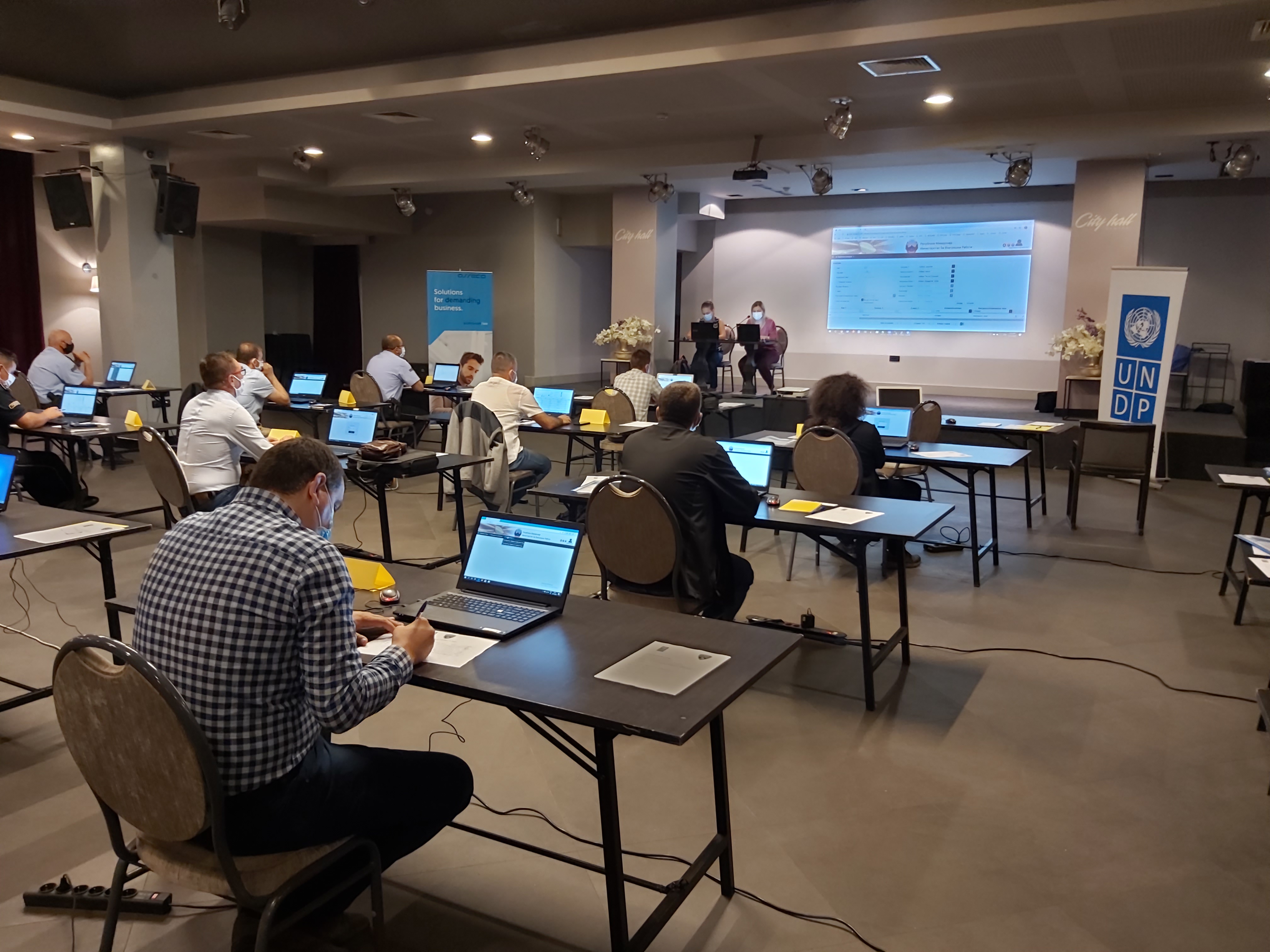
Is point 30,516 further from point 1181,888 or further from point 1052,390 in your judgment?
point 1052,390

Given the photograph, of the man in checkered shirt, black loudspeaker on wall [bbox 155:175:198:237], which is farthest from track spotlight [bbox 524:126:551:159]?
the man in checkered shirt

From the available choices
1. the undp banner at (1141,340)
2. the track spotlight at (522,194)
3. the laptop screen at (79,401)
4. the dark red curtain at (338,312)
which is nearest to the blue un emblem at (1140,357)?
the undp banner at (1141,340)

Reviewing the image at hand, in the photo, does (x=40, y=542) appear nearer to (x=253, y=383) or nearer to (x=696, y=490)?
(x=696, y=490)

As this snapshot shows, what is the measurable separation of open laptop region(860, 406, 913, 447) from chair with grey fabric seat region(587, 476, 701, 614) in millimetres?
2882

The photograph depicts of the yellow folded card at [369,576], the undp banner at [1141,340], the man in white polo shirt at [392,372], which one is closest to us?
the yellow folded card at [369,576]

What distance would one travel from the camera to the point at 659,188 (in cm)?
1030

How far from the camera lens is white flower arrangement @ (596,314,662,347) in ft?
39.8

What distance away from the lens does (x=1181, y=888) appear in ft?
7.82

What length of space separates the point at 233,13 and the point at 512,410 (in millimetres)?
2776

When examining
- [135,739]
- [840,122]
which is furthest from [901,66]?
[135,739]

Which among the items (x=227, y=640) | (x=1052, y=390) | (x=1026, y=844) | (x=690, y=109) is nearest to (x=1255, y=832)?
(x=1026, y=844)

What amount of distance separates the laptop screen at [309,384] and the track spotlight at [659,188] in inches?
164

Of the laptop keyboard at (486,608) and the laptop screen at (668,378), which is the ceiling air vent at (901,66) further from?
the laptop keyboard at (486,608)

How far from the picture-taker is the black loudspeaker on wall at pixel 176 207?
924 centimetres
